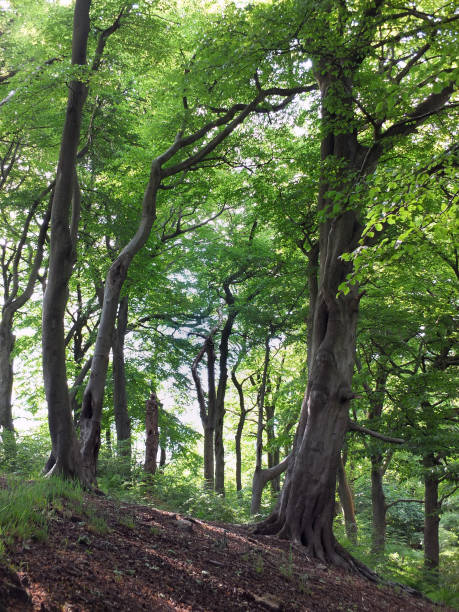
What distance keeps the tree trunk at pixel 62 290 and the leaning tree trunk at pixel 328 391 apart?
3.33m

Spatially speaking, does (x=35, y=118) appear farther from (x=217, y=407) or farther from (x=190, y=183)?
(x=217, y=407)

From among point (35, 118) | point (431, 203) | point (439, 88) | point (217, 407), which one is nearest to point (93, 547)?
point (439, 88)

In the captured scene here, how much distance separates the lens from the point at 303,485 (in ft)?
23.6

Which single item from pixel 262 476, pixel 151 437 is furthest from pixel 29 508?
pixel 151 437

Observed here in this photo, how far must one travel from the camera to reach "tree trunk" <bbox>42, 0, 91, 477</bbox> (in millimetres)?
6617

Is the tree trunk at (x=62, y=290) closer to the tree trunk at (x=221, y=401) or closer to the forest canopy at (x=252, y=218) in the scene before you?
the forest canopy at (x=252, y=218)

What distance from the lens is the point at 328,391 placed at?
7.43m

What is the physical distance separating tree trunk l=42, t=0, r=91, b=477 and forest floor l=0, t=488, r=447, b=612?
104cm

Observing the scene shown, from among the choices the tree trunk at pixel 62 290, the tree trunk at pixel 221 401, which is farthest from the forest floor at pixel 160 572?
the tree trunk at pixel 221 401

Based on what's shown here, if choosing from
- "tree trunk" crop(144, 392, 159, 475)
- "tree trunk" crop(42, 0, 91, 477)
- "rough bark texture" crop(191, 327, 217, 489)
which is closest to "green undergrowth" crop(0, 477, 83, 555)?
"tree trunk" crop(42, 0, 91, 477)

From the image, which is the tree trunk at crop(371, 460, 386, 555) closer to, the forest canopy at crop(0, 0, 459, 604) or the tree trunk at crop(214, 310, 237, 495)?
the forest canopy at crop(0, 0, 459, 604)

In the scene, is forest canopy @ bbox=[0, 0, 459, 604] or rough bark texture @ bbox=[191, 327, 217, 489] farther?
rough bark texture @ bbox=[191, 327, 217, 489]

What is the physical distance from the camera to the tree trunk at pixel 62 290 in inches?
261

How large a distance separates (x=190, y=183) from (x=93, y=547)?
8.63 meters
